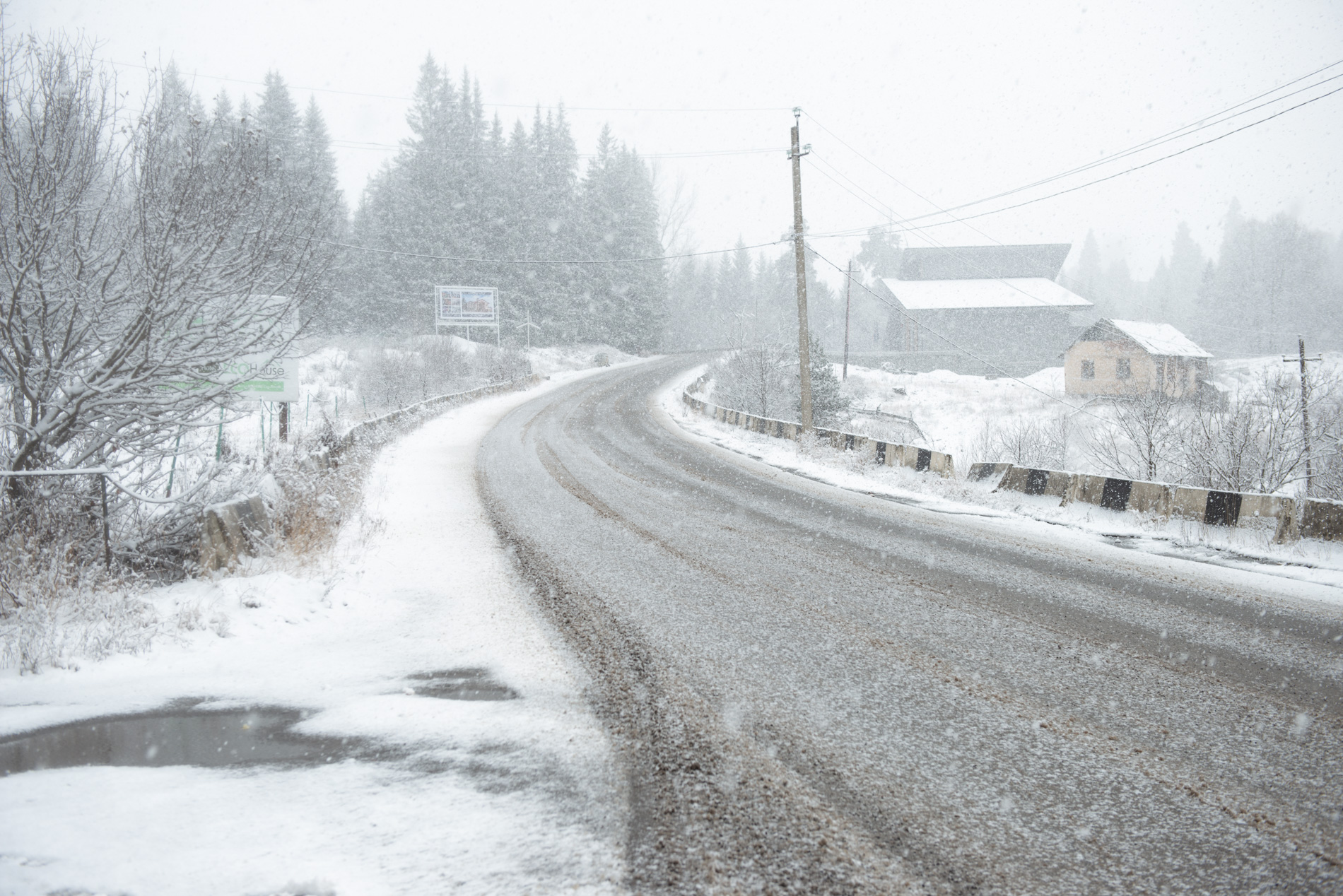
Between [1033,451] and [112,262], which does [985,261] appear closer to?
[1033,451]

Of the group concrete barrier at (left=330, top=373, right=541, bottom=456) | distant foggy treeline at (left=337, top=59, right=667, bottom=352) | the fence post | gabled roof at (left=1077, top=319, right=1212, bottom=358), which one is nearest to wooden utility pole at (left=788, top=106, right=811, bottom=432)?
concrete barrier at (left=330, top=373, right=541, bottom=456)

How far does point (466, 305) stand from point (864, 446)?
36916 mm

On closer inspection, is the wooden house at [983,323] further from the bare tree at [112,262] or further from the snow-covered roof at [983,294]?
the bare tree at [112,262]

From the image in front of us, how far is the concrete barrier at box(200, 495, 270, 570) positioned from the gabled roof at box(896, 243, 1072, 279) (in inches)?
2837

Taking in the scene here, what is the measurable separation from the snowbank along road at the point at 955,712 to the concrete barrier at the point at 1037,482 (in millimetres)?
2208

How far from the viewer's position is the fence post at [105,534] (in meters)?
5.10

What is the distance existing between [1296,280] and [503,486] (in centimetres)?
10755

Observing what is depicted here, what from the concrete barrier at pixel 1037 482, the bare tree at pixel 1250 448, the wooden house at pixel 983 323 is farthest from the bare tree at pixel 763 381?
the wooden house at pixel 983 323

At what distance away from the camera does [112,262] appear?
18.1ft

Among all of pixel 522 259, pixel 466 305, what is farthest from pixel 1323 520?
pixel 522 259

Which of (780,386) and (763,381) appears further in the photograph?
(780,386)

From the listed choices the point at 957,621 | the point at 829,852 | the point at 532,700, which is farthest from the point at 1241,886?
the point at 532,700

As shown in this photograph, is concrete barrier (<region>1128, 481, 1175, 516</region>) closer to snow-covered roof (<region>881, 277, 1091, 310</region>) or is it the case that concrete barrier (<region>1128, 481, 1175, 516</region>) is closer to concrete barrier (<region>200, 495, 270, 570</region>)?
concrete barrier (<region>200, 495, 270, 570</region>)

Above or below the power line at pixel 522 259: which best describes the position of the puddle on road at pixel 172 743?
below
